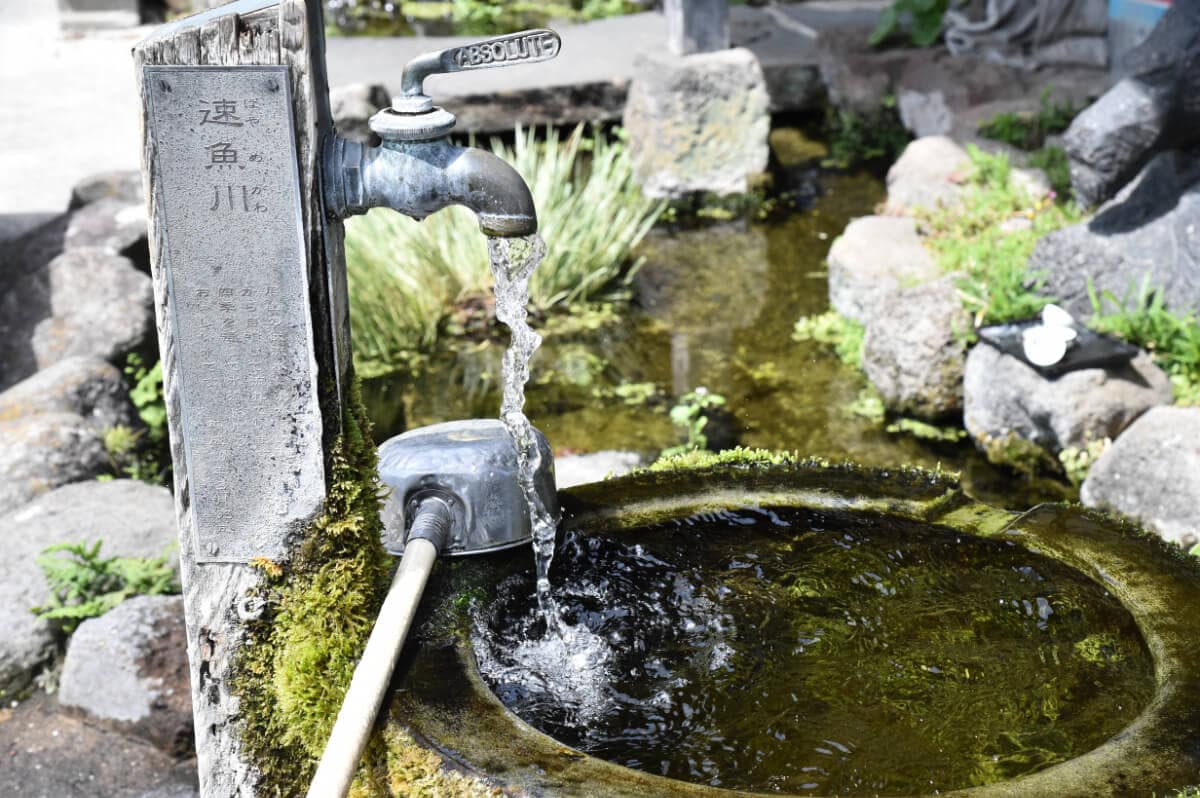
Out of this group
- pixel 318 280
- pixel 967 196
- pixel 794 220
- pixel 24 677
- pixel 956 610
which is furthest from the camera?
pixel 794 220

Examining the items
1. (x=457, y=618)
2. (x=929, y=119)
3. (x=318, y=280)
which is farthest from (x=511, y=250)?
(x=929, y=119)

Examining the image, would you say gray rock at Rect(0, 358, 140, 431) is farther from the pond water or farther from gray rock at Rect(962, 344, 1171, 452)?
gray rock at Rect(962, 344, 1171, 452)

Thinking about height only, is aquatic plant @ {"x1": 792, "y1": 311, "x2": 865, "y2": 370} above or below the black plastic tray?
below

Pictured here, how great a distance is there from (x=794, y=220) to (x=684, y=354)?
1994mm

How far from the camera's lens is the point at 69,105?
9.02 m

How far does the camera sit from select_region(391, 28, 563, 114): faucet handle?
1.97 meters

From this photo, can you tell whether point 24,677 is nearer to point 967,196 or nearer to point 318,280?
point 318,280

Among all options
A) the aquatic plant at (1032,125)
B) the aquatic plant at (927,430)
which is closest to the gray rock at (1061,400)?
the aquatic plant at (927,430)

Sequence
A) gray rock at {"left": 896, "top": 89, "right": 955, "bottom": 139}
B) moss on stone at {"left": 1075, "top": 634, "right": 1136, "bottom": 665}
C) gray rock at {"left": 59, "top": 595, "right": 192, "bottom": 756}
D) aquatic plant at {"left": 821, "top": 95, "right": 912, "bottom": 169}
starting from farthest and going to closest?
aquatic plant at {"left": 821, "top": 95, "right": 912, "bottom": 169} → gray rock at {"left": 896, "top": 89, "right": 955, "bottom": 139} → gray rock at {"left": 59, "top": 595, "right": 192, "bottom": 756} → moss on stone at {"left": 1075, "top": 634, "right": 1136, "bottom": 665}

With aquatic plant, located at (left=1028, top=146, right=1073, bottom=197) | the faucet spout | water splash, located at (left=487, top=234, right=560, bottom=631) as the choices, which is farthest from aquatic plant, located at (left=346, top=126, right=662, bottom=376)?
the faucet spout

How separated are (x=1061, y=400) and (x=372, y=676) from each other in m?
3.36

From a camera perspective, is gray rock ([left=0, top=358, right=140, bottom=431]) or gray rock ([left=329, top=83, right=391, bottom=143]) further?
gray rock ([left=329, top=83, right=391, bottom=143])

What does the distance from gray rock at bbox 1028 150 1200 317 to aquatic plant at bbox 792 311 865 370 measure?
2.79 feet

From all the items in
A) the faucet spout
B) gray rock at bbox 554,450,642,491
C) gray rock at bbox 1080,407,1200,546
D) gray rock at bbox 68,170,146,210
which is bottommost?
gray rock at bbox 554,450,642,491
